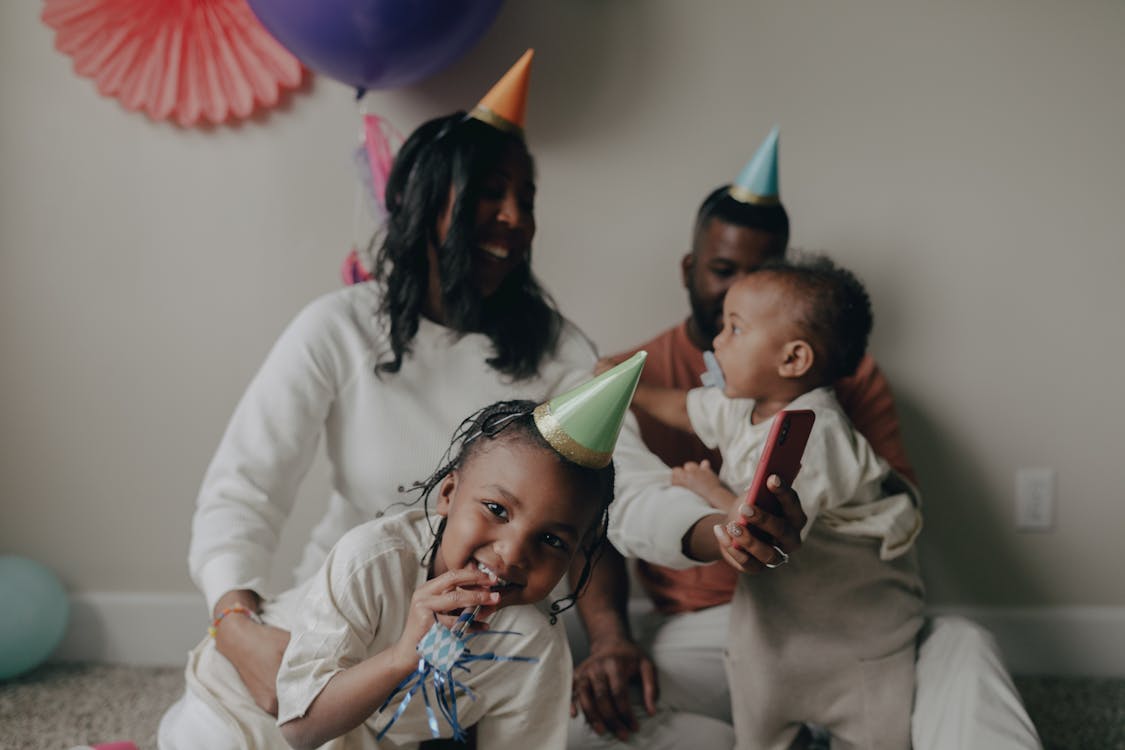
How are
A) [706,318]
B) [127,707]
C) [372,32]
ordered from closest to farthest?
[372,32] < [706,318] < [127,707]

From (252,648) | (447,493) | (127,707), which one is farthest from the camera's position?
(127,707)

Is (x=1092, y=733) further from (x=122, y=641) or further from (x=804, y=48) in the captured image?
(x=122, y=641)

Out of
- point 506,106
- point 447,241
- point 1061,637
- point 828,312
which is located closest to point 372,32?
point 506,106

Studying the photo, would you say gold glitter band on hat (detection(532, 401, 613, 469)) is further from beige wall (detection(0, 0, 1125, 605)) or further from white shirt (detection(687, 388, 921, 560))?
beige wall (detection(0, 0, 1125, 605))

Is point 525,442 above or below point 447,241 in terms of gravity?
below

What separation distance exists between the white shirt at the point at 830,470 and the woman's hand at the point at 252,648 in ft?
2.03

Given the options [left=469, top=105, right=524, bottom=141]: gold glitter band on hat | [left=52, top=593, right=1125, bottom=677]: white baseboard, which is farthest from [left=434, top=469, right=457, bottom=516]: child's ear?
[left=52, top=593, right=1125, bottom=677]: white baseboard

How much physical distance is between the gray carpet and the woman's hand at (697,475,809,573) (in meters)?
0.86

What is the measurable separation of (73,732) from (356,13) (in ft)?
4.16

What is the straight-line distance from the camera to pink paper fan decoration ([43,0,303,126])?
1.82 meters

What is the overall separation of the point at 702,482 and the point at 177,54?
4.08 ft

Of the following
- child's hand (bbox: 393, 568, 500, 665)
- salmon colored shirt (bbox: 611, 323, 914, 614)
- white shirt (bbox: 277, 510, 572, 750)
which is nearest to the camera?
child's hand (bbox: 393, 568, 500, 665)

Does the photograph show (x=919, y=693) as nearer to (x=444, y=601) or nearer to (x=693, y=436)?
(x=693, y=436)

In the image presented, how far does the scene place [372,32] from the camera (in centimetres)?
157
